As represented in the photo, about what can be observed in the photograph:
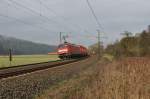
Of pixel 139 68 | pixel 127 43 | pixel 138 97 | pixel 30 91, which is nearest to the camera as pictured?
pixel 138 97

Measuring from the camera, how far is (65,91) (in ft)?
43.1

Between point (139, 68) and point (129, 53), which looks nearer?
point (139, 68)

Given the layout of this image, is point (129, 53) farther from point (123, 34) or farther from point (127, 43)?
point (123, 34)

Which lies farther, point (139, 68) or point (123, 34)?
point (123, 34)

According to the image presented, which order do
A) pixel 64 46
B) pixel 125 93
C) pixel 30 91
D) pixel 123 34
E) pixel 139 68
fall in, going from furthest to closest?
pixel 123 34
pixel 64 46
pixel 139 68
pixel 30 91
pixel 125 93

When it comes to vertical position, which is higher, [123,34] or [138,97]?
[123,34]

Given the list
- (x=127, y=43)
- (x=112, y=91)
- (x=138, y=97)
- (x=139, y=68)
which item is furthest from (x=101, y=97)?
(x=127, y=43)

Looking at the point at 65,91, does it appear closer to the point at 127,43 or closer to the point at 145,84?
the point at 145,84

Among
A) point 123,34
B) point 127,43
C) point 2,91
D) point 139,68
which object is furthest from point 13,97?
point 123,34

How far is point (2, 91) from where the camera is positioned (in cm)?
1221

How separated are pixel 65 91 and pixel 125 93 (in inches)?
129

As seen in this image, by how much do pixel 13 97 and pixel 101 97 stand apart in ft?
10.2

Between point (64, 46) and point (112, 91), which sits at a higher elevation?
point (64, 46)

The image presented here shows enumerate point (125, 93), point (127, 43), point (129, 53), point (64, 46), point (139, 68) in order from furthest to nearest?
point (127, 43) < point (129, 53) < point (64, 46) < point (139, 68) < point (125, 93)
